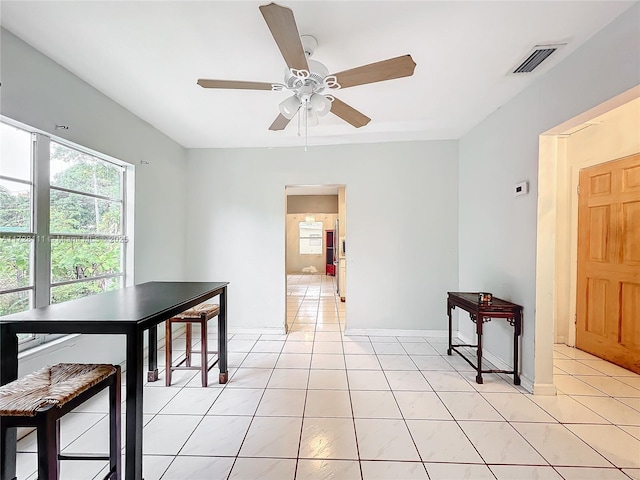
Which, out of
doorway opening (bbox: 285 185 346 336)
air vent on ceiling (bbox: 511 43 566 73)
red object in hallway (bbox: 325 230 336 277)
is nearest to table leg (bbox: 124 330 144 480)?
air vent on ceiling (bbox: 511 43 566 73)

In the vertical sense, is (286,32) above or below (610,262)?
above

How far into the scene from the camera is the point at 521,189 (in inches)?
104

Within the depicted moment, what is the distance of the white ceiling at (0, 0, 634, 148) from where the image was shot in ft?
5.49

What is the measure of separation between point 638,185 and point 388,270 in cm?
260

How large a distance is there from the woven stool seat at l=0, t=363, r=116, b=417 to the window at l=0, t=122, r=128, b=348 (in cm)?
102

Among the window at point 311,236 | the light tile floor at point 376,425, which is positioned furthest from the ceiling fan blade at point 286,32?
the window at point 311,236

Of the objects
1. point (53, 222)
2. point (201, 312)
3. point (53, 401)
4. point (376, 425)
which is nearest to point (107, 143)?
point (53, 222)

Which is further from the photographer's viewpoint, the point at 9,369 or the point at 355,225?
the point at 355,225

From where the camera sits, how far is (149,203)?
339 centimetres

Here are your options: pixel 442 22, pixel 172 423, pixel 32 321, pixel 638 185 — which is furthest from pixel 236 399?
pixel 638 185

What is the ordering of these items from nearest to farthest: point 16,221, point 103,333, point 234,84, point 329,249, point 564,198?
point 103,333 → point 234,84 → point 16,221 → point 564,198 → point 329,249

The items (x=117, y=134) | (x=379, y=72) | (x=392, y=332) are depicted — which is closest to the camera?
(x=379, y=72)

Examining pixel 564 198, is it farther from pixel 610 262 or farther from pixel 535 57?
pixel 535 57

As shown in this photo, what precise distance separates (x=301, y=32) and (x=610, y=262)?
3701 mm
